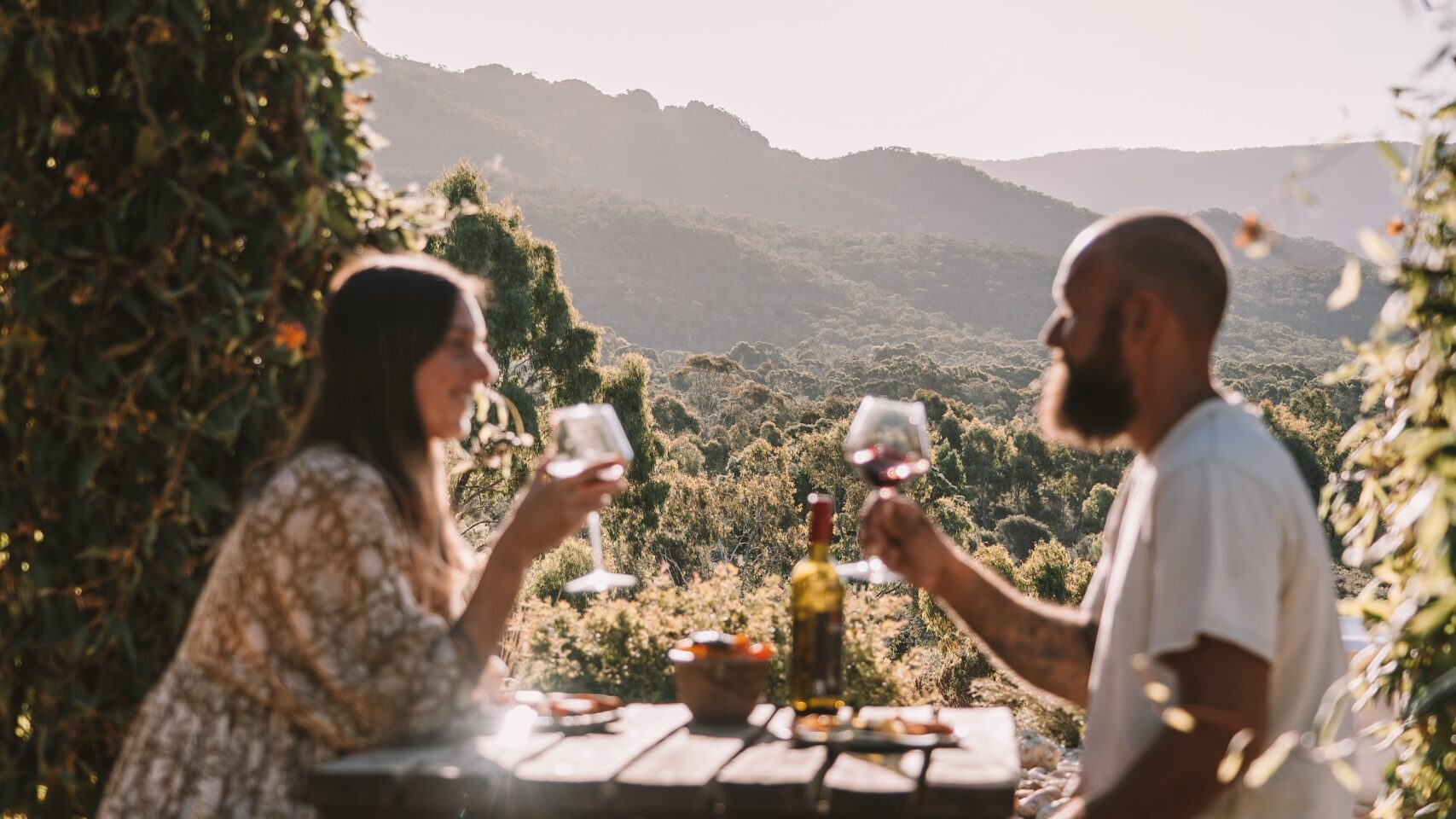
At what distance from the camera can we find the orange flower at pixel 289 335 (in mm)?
2439

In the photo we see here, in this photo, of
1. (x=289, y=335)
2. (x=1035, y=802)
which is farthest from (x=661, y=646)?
(x=289, y=335)

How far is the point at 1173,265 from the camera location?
1765 mm

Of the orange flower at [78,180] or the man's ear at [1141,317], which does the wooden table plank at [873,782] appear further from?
the orange flower at [78,180]

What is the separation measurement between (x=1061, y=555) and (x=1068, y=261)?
16.6m

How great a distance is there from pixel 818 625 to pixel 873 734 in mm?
201

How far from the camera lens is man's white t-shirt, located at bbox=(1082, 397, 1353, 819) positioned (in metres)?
1.54

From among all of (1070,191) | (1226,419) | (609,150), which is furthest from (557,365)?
(1070,191)

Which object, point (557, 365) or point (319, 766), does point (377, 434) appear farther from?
point (557, 365)

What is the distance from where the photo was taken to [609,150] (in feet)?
282

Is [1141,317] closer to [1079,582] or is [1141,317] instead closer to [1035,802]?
[1035,802]

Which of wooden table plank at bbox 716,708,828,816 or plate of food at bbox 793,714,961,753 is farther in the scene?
plate of food at bbox 793,714,961,753

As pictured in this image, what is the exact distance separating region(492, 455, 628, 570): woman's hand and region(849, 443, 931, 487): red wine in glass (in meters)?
0.38

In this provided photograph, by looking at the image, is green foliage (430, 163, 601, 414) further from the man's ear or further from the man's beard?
the man's ear

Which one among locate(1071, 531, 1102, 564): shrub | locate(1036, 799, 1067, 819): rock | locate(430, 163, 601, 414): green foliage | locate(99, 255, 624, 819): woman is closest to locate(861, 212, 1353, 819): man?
locate(99, 255, 624, 819): woman
